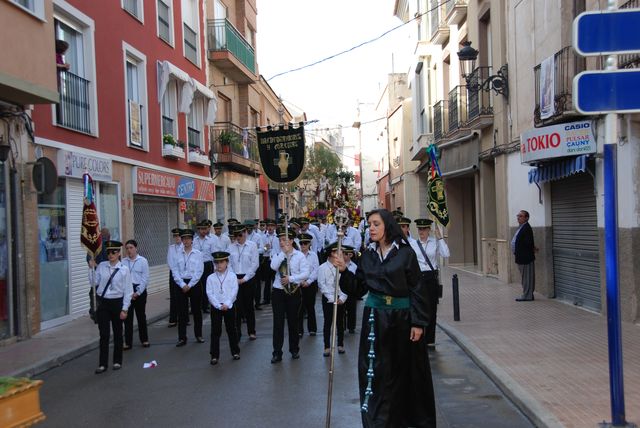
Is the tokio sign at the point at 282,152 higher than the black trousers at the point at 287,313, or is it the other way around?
the tokio sign at the point at 282,152

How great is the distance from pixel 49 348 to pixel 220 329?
10.3 feet

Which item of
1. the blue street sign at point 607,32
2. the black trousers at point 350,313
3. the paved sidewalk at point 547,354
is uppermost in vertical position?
the blue street sign at point 607,32

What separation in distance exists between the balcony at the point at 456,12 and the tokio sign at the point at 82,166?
11.6 m

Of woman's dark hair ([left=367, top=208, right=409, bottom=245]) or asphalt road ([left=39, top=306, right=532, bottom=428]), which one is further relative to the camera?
asphalt road ([left=39, top=306, right=532, bottom=428])

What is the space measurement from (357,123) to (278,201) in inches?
841

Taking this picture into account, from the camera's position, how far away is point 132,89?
669 inches

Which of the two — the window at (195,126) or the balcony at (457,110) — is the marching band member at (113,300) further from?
the balcony at (457,110)

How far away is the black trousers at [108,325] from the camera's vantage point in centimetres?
833

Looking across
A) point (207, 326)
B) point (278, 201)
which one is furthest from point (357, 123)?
point (207, 326)

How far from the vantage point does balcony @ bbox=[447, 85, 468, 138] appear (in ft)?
64.4

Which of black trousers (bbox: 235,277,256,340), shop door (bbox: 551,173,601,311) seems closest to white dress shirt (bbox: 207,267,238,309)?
black trousers (bbox: 235,277,256,340)

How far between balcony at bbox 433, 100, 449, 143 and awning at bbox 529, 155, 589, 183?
861cm

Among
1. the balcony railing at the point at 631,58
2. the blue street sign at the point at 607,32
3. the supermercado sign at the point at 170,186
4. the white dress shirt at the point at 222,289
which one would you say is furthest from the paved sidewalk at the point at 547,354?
the supermercado sign at the point at 170,186

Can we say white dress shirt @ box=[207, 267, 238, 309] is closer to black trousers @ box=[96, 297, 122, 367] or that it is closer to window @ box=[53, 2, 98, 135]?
black trousers @ box=[96, 297, 122, 367]
